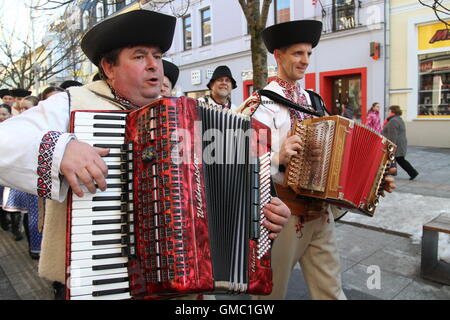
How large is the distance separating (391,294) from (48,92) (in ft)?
15.0

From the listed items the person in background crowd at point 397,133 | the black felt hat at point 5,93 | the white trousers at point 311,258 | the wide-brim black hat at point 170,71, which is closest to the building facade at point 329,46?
the person in background crowd at point 397,133

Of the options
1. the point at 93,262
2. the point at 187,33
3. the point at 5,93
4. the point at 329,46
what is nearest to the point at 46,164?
the point at 93,262

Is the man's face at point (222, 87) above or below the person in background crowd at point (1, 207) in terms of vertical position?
above

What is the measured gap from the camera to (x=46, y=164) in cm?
130

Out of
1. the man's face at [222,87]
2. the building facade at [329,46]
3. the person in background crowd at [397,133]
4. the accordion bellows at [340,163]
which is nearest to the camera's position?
the accordion bellows at [340,163]

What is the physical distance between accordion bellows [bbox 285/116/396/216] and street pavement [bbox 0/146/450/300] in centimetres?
124

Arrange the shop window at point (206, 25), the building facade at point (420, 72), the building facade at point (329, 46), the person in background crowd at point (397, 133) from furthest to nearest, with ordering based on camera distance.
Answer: the shop window at point (206, 25) → the building facade at point (329, 46) → the building facade at point (420, 72) → the person in background crowd at point (397, 133)

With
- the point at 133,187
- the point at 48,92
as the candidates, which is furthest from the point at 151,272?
the point at 48,92

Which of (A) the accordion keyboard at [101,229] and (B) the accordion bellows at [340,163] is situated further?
(B) the accordion bellows at [340,163]

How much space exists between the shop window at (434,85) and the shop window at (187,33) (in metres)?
11.4

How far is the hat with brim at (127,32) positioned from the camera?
5.22 feet

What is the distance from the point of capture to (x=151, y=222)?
129 cm

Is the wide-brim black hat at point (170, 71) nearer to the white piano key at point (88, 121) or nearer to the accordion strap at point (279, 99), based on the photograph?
the accordion strap at point (279, 99)

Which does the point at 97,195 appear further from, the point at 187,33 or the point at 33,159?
the point at 187,33
